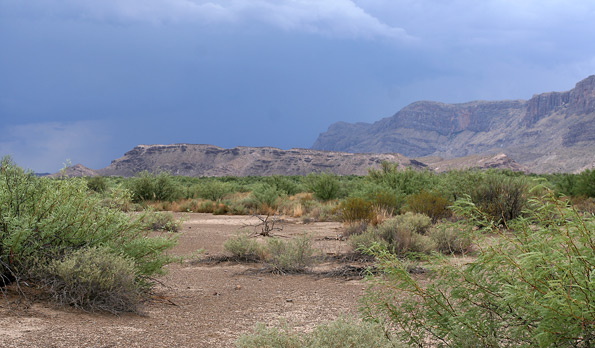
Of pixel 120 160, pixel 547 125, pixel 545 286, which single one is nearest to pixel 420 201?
pixel 545 286

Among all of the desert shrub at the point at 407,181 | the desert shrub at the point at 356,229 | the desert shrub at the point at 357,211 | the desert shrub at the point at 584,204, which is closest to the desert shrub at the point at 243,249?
the desert shrub at the point at 356,229

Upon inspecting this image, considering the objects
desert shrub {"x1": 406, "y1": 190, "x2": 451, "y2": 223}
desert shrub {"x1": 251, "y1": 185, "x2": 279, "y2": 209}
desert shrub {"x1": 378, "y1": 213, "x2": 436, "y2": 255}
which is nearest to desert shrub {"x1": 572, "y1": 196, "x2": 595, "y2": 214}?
desert shrub {"x1": 406, "y1": 190, "x2": 451, "y2": 223}

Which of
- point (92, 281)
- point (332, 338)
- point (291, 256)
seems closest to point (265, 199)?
point (291, 256)

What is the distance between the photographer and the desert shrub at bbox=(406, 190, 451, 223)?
15.5 meters

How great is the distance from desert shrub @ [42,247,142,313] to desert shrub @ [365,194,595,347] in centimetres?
355

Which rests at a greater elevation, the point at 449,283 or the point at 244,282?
the point at 449,283

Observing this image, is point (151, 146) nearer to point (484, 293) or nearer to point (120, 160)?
point (120, 160)

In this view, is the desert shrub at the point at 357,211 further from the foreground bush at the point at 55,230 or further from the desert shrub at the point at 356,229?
the foreground bush at the point at 55,230

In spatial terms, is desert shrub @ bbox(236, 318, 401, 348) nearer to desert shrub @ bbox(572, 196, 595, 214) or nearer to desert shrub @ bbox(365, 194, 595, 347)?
desert shrub @ bbox(365, 194, 595, 347)

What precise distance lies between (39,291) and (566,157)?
130m

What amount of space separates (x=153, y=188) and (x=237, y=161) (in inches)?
3721

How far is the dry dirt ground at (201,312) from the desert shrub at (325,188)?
16.8 m

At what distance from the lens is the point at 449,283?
10.5ft

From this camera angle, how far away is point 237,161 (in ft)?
397
